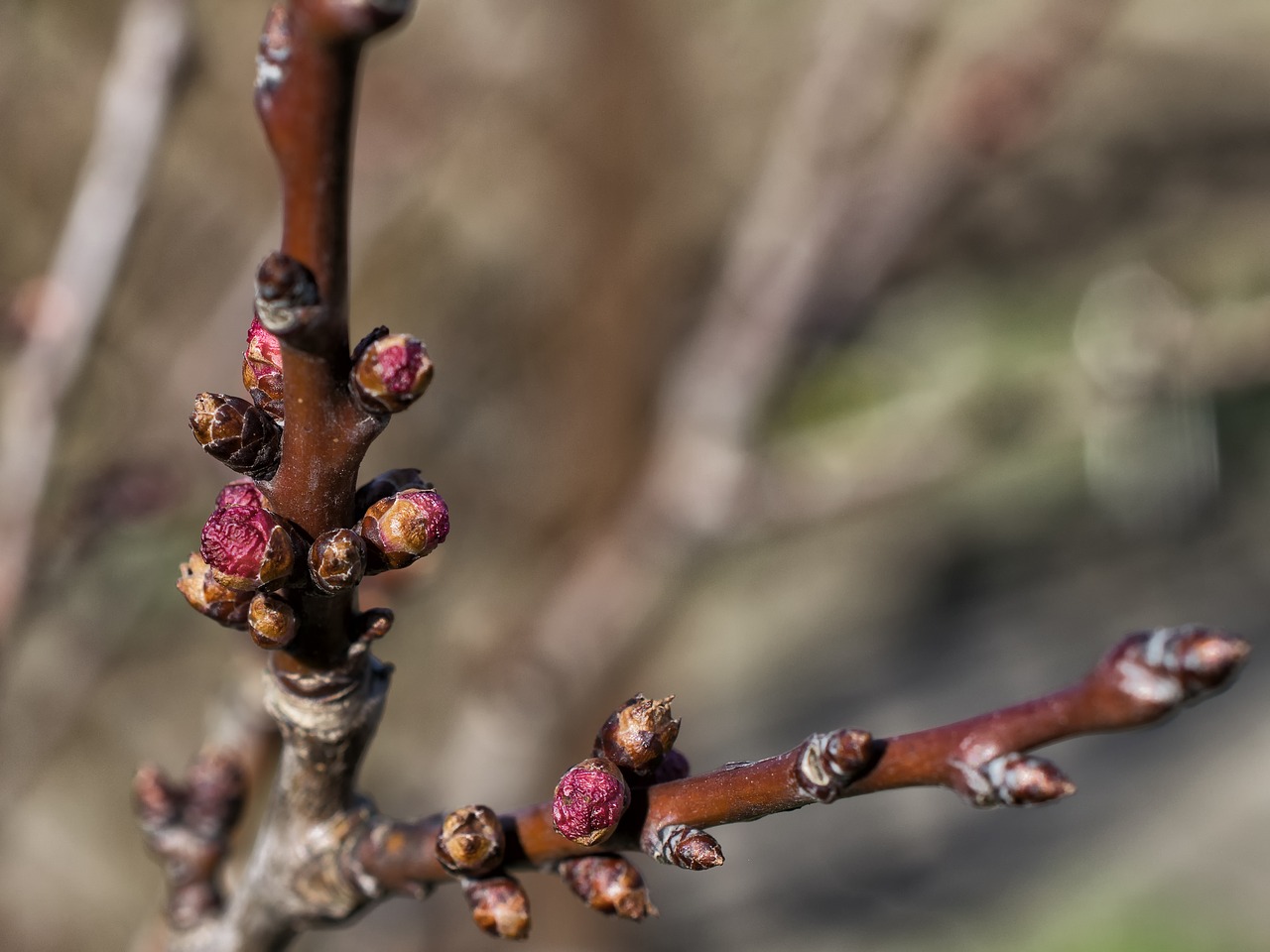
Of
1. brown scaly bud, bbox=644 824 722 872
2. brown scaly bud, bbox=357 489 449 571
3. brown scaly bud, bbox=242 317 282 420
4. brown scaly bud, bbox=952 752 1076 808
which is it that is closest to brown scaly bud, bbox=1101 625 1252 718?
brown scaly bud, bbox=952 752 1076 808

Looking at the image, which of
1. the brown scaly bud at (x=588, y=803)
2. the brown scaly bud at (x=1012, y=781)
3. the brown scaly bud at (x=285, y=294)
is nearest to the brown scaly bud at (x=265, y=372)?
the brown scaly bud at (x=285, y=294)

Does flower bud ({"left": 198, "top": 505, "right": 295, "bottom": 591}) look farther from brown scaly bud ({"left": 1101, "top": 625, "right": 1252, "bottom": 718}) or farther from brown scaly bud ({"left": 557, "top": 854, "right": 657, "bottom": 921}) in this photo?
brown scaly bud ({"left": 1101, "top": 625, "right": 1252, "bottom": 718})

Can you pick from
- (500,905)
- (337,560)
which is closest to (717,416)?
(500,905)

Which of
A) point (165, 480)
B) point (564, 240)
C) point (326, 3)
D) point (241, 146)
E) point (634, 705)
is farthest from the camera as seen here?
point (564, 240)

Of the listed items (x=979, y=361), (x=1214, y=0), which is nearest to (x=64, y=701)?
(x=979, y=361)

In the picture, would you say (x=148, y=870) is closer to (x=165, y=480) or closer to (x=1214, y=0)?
(x=165, y=480)

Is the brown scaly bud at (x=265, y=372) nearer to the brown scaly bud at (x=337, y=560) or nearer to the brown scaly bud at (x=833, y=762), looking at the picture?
the brown scaly bud at (x=337, y=560)

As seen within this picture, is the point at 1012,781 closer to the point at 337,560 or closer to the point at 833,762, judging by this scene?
the point at 833,762
